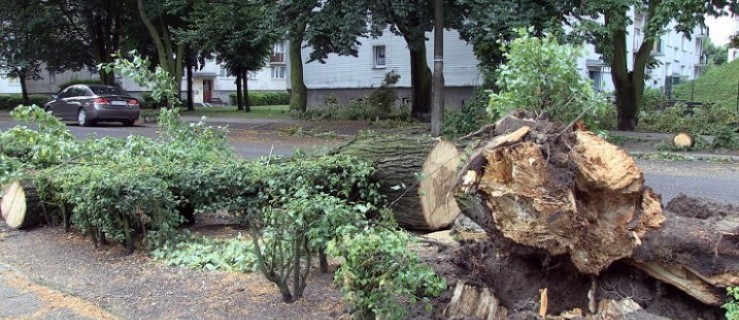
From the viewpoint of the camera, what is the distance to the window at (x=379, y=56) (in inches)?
1280

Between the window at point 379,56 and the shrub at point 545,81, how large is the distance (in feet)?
92.4

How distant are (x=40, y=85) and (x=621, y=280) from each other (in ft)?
187

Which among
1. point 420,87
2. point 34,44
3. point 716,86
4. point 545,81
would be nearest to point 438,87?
point 420,87

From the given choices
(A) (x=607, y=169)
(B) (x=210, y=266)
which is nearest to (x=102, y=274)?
(B) (x=210, y=266)

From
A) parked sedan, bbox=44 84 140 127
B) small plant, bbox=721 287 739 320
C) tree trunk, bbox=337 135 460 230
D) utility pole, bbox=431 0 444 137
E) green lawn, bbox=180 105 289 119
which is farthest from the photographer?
green lawn, bbox=180 105 289 119

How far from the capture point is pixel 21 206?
21.1ft

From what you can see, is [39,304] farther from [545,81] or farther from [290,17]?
[290,17]

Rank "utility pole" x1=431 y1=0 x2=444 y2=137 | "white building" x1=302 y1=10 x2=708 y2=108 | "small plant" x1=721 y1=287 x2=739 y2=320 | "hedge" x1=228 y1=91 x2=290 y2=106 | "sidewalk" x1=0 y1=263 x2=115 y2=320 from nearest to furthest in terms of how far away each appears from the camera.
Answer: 1. "small plant" x1=721 y1=287 x2=739 y2=320
2. "sidewalk" x1=0 y1=263 x2=115 y2=320
3. "utility pole" x1=431 y1=0 x2=444 y2=137
4. "white building" x1=302 y1=10 x2=708 y2=108
5. "hedge" x1=228 y1=91 x2=290 y2=106

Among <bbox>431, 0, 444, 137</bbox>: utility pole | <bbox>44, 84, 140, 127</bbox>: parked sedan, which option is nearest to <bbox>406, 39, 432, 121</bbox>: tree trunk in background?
<bbox>431, 0, 444, 137</bbox>: utility pole

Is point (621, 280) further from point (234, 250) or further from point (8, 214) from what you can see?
point (8, 214)

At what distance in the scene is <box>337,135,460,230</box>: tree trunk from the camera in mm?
5699

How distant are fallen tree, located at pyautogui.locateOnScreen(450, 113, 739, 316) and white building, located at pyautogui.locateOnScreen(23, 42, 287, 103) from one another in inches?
1736

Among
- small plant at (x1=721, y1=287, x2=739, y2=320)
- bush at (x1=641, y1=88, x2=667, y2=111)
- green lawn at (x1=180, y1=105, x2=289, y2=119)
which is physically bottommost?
green lawn at (x1=180, y1=105, x2=289, y2=119)

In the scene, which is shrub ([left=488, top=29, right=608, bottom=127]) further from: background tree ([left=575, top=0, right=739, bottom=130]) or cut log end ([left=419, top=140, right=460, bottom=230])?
background tree ([left=575, top=0, right=739, bottom=130])
